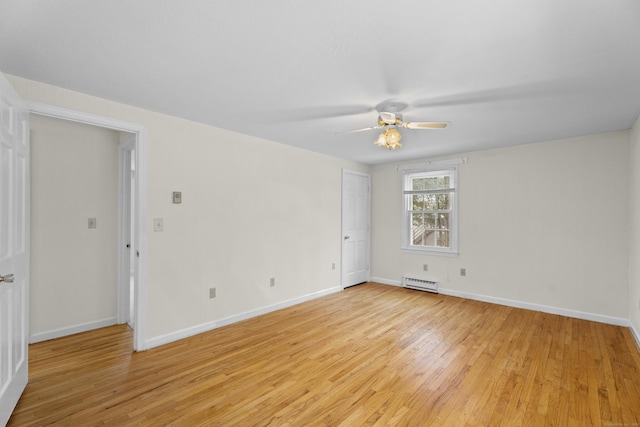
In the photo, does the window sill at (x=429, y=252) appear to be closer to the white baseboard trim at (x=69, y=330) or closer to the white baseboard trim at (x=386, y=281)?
the white baseboard trim at (x=386, y=281)

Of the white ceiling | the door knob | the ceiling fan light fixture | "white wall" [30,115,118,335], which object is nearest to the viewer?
the white ceiling

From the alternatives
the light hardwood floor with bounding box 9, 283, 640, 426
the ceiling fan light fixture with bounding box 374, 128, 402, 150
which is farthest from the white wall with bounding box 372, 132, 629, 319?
the ceiling fan light fixture with bounding box 374, 128, 402, 150

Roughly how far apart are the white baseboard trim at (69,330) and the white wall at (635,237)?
5785 millimetres

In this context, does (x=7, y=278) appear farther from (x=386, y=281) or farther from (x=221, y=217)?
(x=386, y=281)

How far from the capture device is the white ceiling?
4.95 ft

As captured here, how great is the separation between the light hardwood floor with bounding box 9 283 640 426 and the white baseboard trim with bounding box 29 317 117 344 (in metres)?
0.11

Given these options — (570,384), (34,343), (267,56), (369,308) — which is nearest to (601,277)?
(570,384)

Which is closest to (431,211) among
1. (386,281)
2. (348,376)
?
(386,281)

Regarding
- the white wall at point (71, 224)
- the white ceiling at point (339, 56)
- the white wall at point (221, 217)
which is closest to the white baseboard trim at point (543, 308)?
the white wall at point (221, 217)

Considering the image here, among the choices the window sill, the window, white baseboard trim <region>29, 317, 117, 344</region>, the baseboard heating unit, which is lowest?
white baseboard trim <region>29, 317, 117, 344</region>

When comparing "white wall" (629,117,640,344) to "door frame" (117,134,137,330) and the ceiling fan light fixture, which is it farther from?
"door frame" (117,134,137,330)

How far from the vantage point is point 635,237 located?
10.7ft

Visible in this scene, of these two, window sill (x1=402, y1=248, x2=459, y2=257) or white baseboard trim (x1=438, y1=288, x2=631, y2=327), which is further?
window sill (x1=402, y1=248, x2=459, y2=257)

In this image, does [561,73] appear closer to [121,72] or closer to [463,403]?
→ [463,403]
